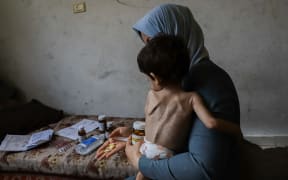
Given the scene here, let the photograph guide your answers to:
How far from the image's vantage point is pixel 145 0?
2.25 meters

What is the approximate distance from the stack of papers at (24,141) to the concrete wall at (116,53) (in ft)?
2.36

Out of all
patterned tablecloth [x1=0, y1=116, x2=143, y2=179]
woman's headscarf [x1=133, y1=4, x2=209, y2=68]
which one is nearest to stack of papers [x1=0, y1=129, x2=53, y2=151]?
patterned tablecloth [x1=0, y1=116, x2=143, y2=179]

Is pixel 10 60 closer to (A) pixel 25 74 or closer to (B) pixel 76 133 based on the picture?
(A) pixel 25 74

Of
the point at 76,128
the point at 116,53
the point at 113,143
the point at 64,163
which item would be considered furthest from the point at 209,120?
Result: the point at 116,53

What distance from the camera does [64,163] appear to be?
165cm

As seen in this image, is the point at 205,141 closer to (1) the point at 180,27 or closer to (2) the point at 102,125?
(1) the point at 180,27

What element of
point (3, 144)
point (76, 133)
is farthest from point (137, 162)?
point (3, 144)

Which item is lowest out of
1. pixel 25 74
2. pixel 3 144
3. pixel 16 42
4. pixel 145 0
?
pixel 3 144

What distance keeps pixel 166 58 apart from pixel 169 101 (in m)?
0.16

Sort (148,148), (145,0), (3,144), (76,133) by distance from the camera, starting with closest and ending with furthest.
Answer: (148,148), (3,144), (76,133), (145,0)

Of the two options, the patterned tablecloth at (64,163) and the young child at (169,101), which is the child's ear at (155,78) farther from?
the patterned tablecloth at (64,163)

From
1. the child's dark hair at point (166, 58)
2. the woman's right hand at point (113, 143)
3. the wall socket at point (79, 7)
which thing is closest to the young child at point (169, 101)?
the child's dark hair at point (166, 58)

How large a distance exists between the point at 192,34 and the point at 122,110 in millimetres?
1600

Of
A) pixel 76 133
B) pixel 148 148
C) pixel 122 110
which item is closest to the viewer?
pixel 148 148
